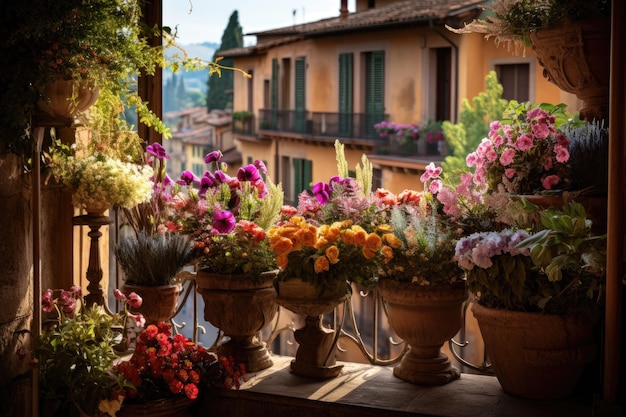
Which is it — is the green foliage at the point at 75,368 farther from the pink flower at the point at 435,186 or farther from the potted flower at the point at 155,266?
the pink flower at the point at 435,186

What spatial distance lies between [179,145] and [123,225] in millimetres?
37491

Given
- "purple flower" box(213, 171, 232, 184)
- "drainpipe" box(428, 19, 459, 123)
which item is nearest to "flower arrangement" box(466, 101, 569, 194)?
"purple flower" box(213, 171, 232, 184)

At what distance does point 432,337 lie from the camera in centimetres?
399

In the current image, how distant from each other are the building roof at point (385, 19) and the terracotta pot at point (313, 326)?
845 centimetres

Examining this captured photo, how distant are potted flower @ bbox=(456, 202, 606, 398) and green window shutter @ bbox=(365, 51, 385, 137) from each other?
Result: 48.9 ft

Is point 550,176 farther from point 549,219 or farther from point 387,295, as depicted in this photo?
point 387,295

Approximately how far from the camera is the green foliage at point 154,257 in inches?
172

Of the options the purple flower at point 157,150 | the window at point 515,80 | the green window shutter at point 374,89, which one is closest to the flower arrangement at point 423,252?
the purple flower at point 157,150

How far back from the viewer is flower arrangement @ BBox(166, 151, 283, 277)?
13.9 ft

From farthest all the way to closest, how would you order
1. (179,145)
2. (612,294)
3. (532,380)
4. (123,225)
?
(179,145) → (123,225) → (532,380) → (612,294)

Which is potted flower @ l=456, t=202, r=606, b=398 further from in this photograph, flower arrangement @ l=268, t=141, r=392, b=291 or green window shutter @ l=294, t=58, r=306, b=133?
green window shutter @ l=294, t=58, r=306, b=133

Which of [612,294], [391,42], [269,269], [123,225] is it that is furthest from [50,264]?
[391,42]

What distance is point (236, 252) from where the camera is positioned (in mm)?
4238

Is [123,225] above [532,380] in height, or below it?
above
